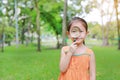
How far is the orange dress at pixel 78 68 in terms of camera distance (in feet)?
8.57

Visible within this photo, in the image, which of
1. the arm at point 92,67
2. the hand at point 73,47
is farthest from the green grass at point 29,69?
the hand at point 73,47

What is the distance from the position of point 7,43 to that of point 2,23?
21659 mm

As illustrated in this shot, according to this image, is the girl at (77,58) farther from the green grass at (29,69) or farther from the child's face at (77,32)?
the green grass at (29,69)

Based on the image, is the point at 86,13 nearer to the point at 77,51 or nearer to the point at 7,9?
the point at 7,9

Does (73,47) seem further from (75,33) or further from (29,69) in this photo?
(29,69)

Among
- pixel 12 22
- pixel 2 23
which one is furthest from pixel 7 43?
pixel 2 23

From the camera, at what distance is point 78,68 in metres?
2.62

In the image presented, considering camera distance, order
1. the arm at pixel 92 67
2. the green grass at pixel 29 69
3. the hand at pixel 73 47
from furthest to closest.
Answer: the green grass at pixel 29 69 → the arm at pixel 92 67 → the hand at pixel 73 47

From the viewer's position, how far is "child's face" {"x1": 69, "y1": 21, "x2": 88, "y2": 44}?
2.67 metres

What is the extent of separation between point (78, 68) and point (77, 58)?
3.1 inches

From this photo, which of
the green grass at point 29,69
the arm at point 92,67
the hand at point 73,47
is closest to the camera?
the hand at point 73,47

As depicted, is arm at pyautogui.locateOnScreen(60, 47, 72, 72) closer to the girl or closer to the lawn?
the girl

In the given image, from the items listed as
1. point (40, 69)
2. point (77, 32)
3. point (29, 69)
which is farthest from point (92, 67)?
point (29, 69)

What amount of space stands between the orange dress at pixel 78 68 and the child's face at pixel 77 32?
13cm
